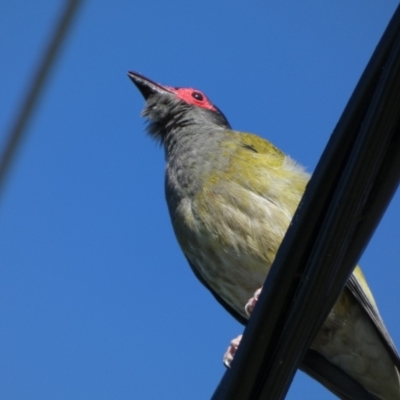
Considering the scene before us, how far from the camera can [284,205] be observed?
4.05m

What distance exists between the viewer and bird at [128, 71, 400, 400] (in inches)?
149

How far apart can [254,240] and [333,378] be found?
0.85 meters

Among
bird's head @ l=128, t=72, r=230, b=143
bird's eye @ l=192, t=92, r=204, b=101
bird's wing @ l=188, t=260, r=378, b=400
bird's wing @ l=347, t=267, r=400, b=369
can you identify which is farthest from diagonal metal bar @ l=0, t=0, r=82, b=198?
bird's eye @ l=192, t=92, r=204, b=101

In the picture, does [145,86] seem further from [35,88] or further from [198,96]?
[35,88]

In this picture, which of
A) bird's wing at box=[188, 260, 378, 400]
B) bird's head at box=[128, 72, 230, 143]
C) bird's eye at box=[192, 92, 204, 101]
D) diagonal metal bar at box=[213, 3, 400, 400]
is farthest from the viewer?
bird's eye at box=[192, 92, 204, 101]

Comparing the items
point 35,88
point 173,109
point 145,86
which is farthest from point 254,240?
point 35,88

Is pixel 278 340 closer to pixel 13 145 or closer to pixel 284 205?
pixel 13 145

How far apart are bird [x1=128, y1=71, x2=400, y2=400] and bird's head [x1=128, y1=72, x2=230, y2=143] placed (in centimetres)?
55

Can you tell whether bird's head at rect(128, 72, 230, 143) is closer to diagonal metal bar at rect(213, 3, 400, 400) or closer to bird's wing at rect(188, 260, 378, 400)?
Result: bird's wing at rect(188, 260, 378, 400)

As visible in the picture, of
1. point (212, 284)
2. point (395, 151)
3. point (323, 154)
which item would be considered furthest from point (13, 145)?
point (212, 284)

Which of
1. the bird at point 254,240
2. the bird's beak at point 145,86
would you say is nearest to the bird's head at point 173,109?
the bird's beak at point 145,86

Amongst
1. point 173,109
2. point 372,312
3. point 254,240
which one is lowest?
point 372,312

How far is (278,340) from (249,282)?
2168mm

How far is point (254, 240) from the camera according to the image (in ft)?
13.1
